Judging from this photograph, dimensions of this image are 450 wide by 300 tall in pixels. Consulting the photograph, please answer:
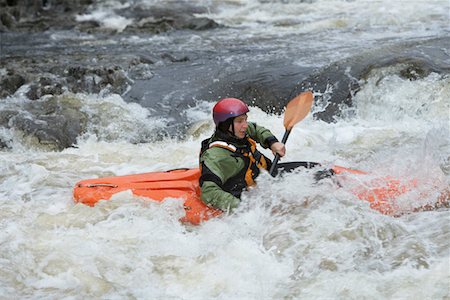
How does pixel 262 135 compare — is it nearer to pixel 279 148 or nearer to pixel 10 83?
pixel 279 148

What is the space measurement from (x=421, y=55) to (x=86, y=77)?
449cm

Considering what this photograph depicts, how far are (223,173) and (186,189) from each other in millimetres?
430

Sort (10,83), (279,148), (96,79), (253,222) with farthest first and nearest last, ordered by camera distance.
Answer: (96,79) → (10,83) → (279,148) → (253,222)

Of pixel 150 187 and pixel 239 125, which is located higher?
pixel 239 125

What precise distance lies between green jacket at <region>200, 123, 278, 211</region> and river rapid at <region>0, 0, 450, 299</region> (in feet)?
0.38

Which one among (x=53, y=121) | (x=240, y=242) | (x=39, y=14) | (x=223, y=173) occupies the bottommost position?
(x=39, y=14)

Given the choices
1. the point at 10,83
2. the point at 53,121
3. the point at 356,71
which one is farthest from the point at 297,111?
the point at 10,83

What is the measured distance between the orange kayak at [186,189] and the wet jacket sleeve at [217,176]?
16 cm

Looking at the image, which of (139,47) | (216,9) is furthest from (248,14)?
(139,47)

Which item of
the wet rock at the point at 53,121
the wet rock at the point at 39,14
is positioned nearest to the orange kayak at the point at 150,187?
the wet rock at the point at 53,121

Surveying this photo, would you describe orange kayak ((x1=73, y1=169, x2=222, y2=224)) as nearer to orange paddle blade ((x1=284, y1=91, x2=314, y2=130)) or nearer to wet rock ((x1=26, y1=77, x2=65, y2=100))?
orange paddle blade ((x1=284, y1=91, x2=314, y2=130))

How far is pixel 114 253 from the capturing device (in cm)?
392

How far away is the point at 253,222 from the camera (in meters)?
4.18

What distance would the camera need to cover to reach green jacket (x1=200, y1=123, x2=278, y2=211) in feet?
13.2
